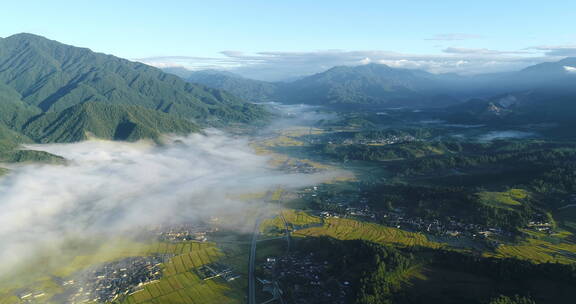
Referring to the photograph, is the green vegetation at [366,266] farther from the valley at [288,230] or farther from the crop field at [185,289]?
the crop field at [185,289]

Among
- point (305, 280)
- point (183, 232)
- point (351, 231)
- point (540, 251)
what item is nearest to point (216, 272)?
point (305, 280)

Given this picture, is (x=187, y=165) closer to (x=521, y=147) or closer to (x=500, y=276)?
(x=500, y=276)

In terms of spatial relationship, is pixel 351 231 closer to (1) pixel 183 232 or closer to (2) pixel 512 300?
(2) pixel 512 300

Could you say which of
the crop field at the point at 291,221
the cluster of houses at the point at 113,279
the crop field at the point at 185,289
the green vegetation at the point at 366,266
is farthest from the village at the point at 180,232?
the green vegetation at the point at 366,266

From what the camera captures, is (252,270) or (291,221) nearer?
(252,270)

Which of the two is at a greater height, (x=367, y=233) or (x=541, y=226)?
(x=541, y=226)

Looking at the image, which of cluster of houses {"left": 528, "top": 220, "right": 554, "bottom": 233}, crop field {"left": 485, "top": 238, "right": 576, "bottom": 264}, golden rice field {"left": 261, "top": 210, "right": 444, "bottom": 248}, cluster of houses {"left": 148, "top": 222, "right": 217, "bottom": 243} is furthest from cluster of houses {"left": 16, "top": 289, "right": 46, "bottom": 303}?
cluster of houses {"left": 528, "top": 220, "right": 554, "bottom": 233}
